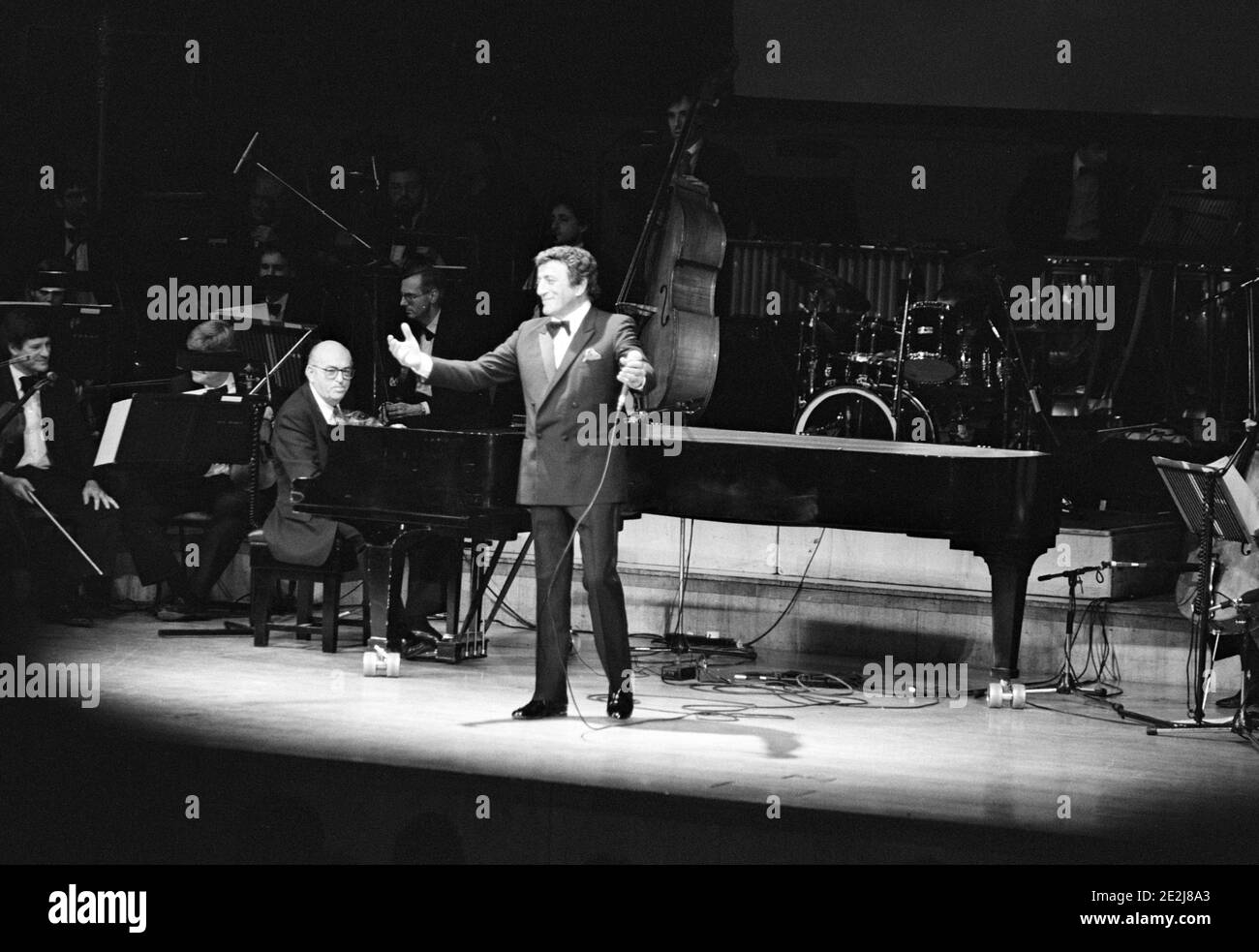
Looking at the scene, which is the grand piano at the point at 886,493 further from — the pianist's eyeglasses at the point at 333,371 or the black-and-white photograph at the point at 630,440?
the pianist's eyeglasses at the point at 333,371

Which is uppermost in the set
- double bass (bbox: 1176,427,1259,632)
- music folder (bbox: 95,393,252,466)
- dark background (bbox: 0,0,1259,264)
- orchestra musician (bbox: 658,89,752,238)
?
dark background (bbox: 0,0,1259,264)

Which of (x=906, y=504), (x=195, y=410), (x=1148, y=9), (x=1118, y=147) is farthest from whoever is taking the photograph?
(x=1118, y=147)

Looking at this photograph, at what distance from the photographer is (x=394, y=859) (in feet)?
17.8

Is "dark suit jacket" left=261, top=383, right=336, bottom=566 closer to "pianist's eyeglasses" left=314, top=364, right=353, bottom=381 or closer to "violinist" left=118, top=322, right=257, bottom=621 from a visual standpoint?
"pianist's eyeglasses" left=314, top=364, right=353, bottom=381

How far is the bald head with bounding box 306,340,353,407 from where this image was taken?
26.3ft

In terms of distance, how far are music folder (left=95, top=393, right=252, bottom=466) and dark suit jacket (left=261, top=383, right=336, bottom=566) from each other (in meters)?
0.51

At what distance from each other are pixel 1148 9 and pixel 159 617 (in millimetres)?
5867

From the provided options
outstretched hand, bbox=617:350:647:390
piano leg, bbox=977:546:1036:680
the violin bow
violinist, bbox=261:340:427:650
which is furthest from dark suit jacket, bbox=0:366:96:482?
piano leg, bbox=977:546:1036:680

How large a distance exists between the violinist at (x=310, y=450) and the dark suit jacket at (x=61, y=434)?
1274 mm

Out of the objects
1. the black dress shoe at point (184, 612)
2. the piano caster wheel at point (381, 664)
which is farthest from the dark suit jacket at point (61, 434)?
the piano caster wheel at point (381, 664)

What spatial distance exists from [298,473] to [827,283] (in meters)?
3.30
